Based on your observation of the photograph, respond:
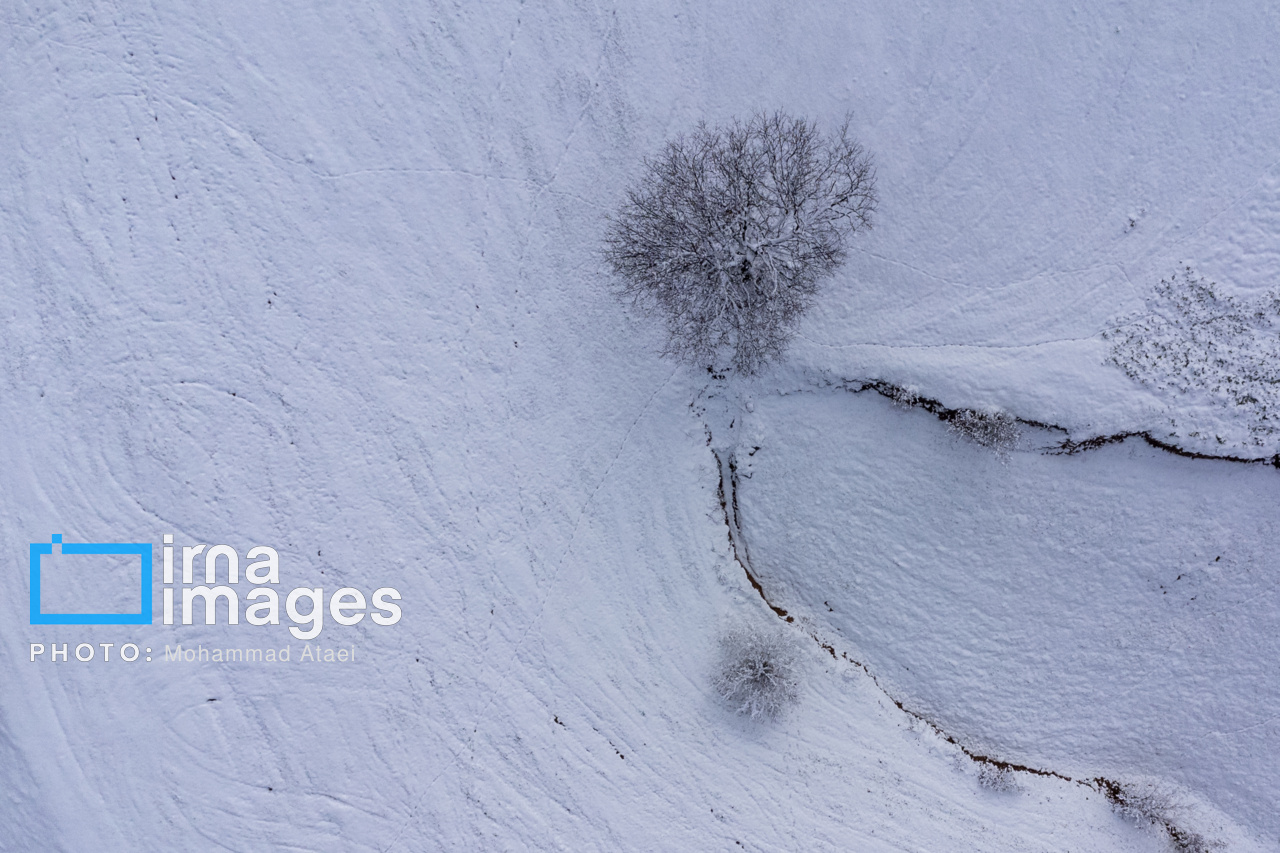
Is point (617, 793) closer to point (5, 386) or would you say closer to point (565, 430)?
point (565, 430)

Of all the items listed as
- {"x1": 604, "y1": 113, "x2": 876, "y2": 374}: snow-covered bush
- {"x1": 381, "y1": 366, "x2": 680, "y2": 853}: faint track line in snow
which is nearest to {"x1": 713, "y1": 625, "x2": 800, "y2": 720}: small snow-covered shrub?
{"x1": 381, "y1": 366, "x2": 680, "y2": 853}: faint track line in snow

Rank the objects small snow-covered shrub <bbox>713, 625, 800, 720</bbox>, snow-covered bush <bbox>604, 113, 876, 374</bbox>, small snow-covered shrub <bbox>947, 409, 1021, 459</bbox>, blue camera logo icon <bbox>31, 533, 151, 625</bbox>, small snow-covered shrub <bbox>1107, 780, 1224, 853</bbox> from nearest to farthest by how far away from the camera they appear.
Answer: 1. snow-covered bush <bbox>604, 113, 876, 374</bbox>
2. small snow-covered shrub <bbox>947, 409, 1021, 459</bbox>
3. blue camera logo icon <bbox>31, 533, 151, 625</bbox>
4. small snow-covered shrub <bbox>713, 625, 800, 720</bbox>
5. small snow-covered shrub <bbox>1107, 780, 1224, 853</bbox>

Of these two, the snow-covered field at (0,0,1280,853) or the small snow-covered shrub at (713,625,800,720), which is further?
the small snow-covered shrub at (713,625,800,720)

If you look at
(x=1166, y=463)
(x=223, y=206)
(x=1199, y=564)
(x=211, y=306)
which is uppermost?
(x=223, y=206)

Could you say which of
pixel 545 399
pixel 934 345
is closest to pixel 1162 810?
pixel 934 345

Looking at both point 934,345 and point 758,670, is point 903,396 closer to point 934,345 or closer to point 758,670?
point 934,345

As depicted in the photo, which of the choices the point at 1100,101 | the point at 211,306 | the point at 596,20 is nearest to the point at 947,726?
the point at 1100,101

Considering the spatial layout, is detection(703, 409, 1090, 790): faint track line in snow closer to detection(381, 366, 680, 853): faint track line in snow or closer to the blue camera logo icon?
detection(381, 366, 680, 853): faint track line in snow
